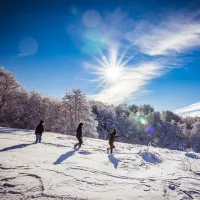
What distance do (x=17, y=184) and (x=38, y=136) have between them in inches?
345

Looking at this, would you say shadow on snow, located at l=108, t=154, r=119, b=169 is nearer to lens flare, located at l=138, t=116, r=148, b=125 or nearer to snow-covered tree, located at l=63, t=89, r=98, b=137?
snow-covered tree, located at l=63, t=89, r=98, b=137

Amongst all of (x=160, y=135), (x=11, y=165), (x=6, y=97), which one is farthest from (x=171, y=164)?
(x=160, y=135)

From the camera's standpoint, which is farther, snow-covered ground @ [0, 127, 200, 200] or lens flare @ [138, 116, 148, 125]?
lens flare @ [138, 116, 148, 125]

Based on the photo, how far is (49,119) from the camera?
4919 cm

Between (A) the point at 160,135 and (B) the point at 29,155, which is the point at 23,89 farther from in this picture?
(A) the point at 160,135

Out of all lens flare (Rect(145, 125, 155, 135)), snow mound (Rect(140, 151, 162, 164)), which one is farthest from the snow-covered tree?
lens flare (Rect(145, 125, 155, 135))

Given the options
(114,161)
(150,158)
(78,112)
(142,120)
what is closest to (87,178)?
(114,161)

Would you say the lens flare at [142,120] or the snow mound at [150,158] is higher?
the lens flare at [142,120]

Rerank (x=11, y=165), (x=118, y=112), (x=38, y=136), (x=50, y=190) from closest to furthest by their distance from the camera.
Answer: (x=50, y=190), (x=11, y=165), (x=38, y=136), (x=118, y=112)

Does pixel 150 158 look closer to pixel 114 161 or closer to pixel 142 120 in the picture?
pixel 114 161

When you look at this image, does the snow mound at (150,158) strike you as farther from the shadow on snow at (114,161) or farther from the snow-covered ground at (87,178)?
the shadow on snow at (114,161)

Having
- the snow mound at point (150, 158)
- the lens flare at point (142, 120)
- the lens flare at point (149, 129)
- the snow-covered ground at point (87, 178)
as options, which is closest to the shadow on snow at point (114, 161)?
the snow-covered ground at point (87, 178)

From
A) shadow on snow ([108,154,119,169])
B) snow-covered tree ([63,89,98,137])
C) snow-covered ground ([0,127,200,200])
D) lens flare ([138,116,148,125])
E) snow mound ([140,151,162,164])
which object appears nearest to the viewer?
snow-covered ground ([0,127,200,200])

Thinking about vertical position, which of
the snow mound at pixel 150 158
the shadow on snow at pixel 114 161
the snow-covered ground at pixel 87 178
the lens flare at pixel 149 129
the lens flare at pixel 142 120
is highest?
the lens flare at pixel 142 120
